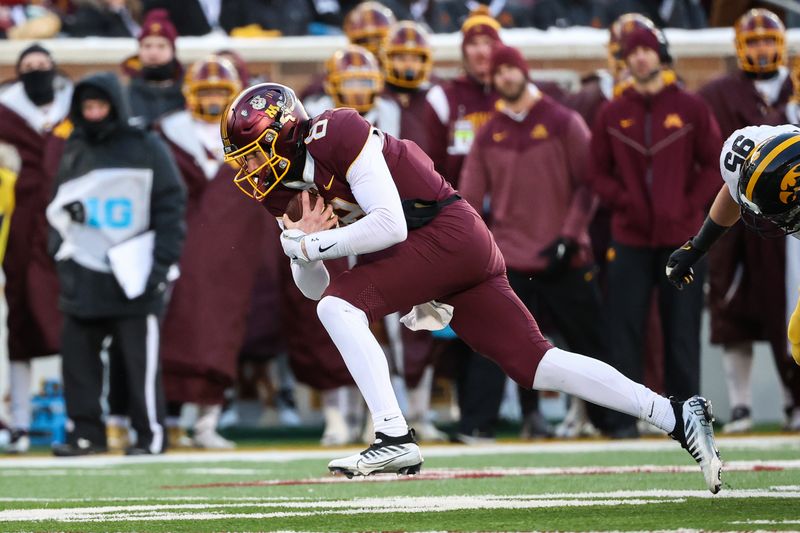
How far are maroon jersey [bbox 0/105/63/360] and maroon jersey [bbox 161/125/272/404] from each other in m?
0.76

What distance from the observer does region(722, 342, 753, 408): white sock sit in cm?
1080

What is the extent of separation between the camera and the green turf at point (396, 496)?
4.84 meters

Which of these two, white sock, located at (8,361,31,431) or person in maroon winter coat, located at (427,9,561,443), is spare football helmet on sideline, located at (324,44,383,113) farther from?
white sock, located at (8,361,31,431)

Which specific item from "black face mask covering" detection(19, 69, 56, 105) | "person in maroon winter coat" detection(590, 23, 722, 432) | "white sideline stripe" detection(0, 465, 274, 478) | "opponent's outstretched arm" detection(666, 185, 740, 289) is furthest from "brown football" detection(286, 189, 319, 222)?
"black face mask covering" detection(19, 69, 56, 105)

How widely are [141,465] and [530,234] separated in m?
2.90

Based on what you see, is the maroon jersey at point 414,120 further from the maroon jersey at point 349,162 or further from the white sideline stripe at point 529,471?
the maroon jersey at point 349,162

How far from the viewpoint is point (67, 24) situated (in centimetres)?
1373

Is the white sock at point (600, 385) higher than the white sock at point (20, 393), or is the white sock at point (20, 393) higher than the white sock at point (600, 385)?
the white sock at point (600, 385)

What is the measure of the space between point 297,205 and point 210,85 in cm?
502

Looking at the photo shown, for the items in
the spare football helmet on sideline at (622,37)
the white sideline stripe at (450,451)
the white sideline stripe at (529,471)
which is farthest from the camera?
the spare football helmet on sideline at (622,37)

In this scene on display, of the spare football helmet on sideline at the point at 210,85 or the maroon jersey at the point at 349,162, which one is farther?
the spare football helmet on sideline at the point at 210,85

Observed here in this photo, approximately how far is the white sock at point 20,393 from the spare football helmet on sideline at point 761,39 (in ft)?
16.8

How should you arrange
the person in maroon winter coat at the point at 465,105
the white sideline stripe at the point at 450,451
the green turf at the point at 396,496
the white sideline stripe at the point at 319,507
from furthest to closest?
1. the person in maroon winter coat at the point at 465,105
2. the white sideline stripe at the point at 450,451
3. the white sideline stripe at the point at 319,507
4. the green turf at the point at 396,496

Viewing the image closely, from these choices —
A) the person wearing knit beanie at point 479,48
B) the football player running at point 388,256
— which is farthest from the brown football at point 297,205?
→ the person wearing knit beanie at point 479,48
